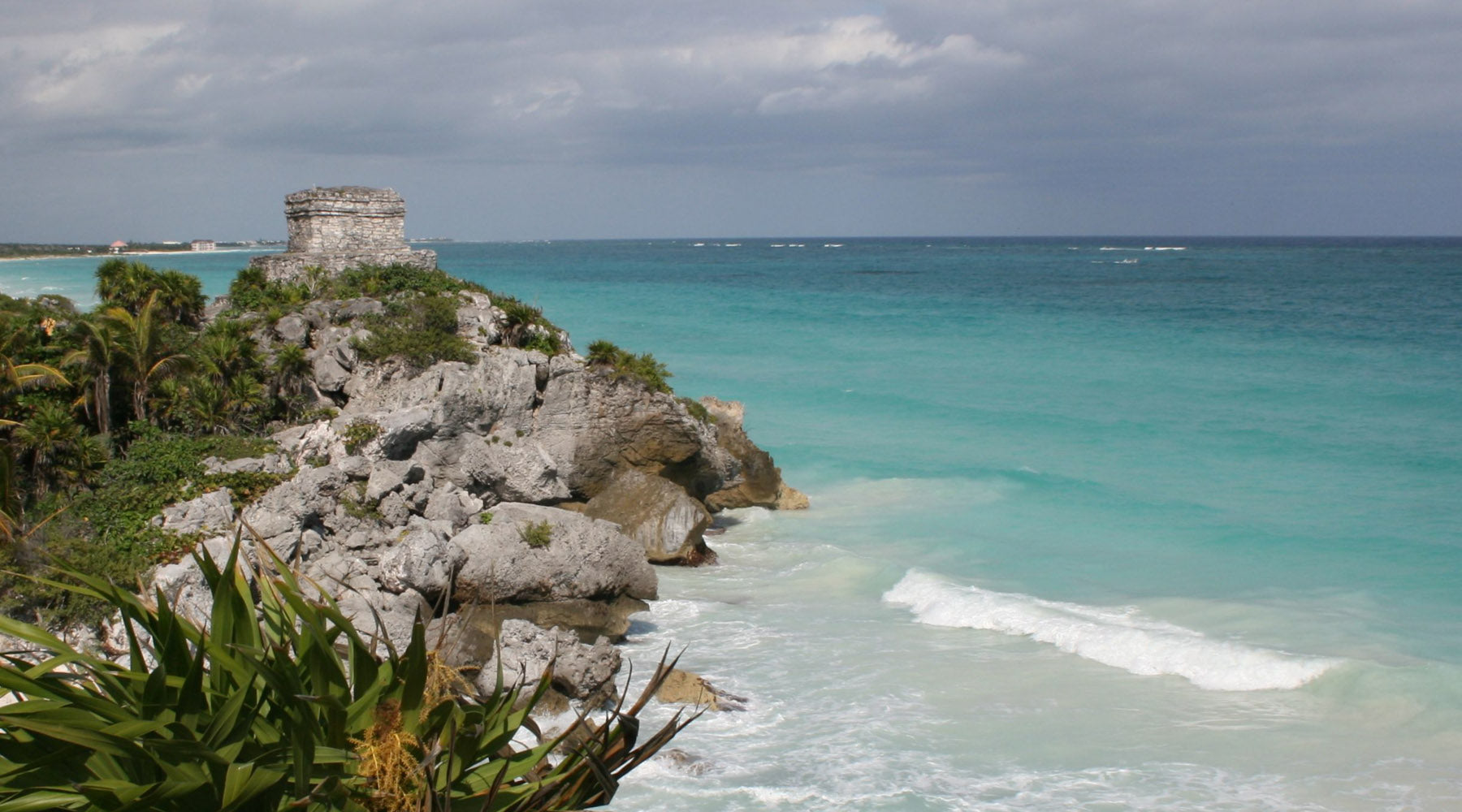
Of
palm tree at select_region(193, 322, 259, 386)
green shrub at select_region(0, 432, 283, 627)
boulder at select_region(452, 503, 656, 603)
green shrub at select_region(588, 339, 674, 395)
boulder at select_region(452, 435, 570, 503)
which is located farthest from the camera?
green shrub at select_region(588, 339, 674, 395)

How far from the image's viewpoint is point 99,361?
1529 centimetres

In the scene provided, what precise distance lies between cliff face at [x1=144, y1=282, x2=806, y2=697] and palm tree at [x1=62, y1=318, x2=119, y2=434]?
2.49 m

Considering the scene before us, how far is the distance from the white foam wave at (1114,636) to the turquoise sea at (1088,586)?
4 cm

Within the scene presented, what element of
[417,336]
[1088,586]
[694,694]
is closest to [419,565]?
[694,694]

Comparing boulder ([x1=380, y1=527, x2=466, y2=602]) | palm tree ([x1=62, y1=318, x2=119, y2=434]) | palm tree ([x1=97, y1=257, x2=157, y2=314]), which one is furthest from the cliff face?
palm tree ([x1=62, y1=318, x2=119, y2=434])

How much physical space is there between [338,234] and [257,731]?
20.6 meters

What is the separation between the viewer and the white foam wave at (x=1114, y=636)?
12023mm

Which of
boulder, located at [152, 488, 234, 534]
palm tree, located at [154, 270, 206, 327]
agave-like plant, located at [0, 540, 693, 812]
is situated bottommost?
boulder, located at [152, 488, 234, 534]

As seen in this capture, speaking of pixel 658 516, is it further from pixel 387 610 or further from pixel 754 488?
pixel 387 610

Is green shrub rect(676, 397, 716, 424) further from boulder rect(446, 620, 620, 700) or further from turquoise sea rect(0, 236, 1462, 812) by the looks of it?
boulder rect(446, 620, 620, 700)

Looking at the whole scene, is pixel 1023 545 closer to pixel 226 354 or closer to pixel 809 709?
pixel 809 709

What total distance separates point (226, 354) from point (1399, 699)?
1691cm

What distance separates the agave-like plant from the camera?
379 cm

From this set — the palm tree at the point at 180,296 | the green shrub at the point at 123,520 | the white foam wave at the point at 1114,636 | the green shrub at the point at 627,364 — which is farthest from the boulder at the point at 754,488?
the palm tree at the point at 180,296
